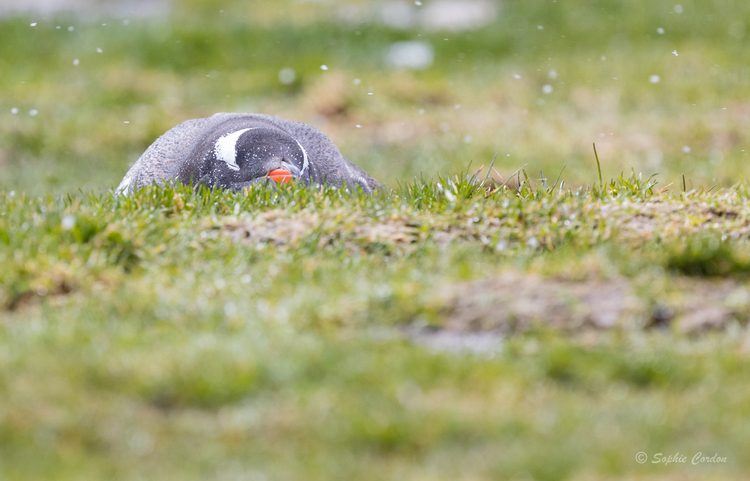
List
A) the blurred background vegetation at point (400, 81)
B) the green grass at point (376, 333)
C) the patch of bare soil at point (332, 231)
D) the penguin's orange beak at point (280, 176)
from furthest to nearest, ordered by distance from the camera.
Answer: the blurred background vegetation at point (400, 81) → the penguin's orange beak at point (280, 176) → the patch of bare soil at point (332, 231) → the green grass at point (376, 333)

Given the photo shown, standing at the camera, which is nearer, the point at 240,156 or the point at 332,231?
the point at 332,231

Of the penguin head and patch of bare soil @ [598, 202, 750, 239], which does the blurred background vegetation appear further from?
the penguin head

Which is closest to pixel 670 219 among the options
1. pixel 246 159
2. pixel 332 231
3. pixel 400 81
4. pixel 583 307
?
pixel 583 307

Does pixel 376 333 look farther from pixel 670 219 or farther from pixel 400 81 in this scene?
pixel 400 81

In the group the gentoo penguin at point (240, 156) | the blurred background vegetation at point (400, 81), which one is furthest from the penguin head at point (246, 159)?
the blurred background vegetation at point (400, 81)

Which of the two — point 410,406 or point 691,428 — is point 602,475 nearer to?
point 691,428

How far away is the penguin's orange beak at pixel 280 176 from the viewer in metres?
4.93

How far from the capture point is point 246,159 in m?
5.00

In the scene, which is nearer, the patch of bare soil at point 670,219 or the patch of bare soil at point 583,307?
the patch of bare soil at point 583,307

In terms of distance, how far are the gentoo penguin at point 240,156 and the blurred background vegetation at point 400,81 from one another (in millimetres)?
2664

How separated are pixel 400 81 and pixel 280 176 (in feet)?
20.3

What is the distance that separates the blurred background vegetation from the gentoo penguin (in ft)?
8.74

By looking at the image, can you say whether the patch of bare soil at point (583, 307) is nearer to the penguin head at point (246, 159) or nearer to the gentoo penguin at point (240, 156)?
the gentoo penguin at point (240, 156)

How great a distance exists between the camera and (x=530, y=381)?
3.06 m
